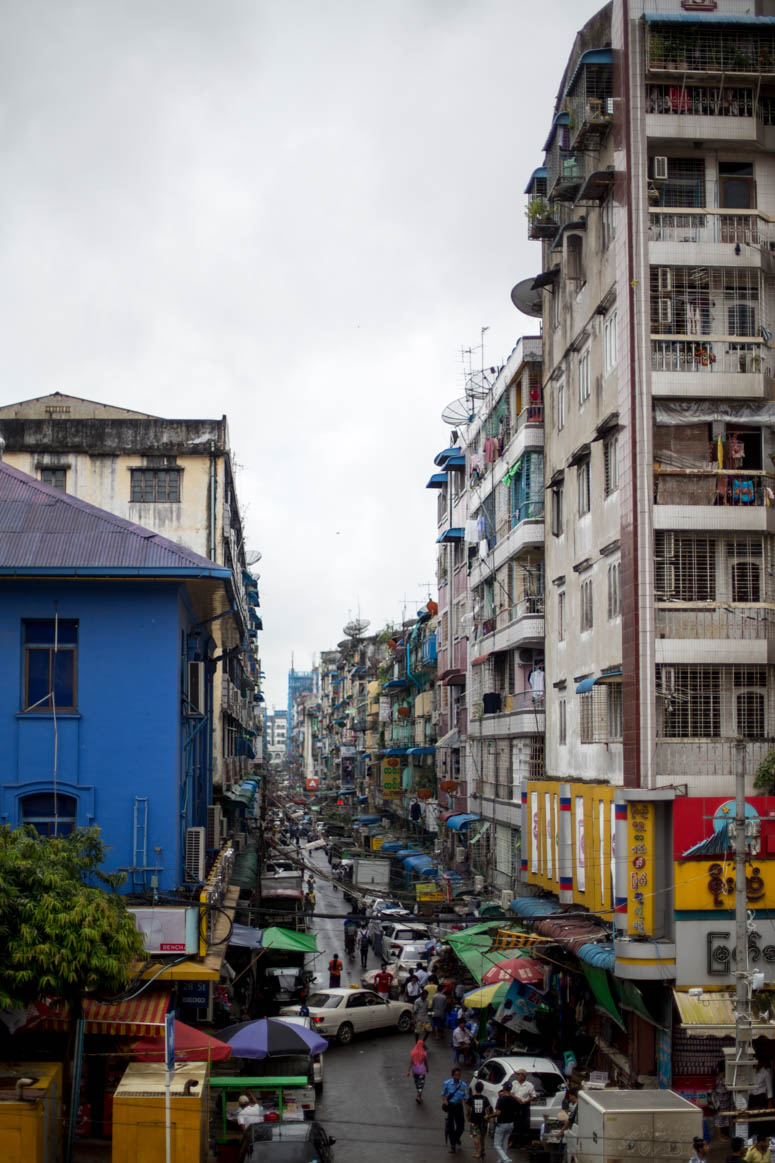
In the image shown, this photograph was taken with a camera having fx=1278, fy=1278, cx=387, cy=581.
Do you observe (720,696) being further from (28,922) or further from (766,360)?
(28,922)

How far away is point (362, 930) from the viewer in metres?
48.3

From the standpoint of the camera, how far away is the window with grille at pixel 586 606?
30719 millimetres

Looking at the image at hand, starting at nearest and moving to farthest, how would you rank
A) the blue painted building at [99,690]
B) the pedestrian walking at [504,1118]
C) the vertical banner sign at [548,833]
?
the pedestrian walking at [504,1118] < the blue painted building at [99,690] < the vertical banner sign at [548,833]

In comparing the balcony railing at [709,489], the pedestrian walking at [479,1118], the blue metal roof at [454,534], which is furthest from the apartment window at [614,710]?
the blue metal roof at [454,534]

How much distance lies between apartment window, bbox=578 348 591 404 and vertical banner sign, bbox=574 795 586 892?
966 centimetres

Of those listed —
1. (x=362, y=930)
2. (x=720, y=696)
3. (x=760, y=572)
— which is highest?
(x=760, y=572)

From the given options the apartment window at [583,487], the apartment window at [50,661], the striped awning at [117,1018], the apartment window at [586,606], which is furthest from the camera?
the apartment window at [583,487]

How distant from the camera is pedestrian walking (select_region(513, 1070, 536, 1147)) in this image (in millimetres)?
21969

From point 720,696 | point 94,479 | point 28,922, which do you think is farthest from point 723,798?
point 94,479

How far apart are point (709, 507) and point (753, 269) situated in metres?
5.22

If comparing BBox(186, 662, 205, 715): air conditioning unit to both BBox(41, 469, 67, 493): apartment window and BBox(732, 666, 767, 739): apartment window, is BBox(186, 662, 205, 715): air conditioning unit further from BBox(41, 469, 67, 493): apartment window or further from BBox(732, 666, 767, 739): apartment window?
BBox(41, 469, 67, 493): apartment window

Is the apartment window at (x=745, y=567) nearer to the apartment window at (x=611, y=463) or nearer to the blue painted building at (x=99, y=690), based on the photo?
the apartment window at (x=611, y=463)

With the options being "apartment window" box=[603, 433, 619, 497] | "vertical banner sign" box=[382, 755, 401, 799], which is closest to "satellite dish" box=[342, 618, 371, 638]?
"vertical banner sign" box=[382, 755, 401, 799]

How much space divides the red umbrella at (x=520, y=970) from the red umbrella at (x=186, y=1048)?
26.6 ft
